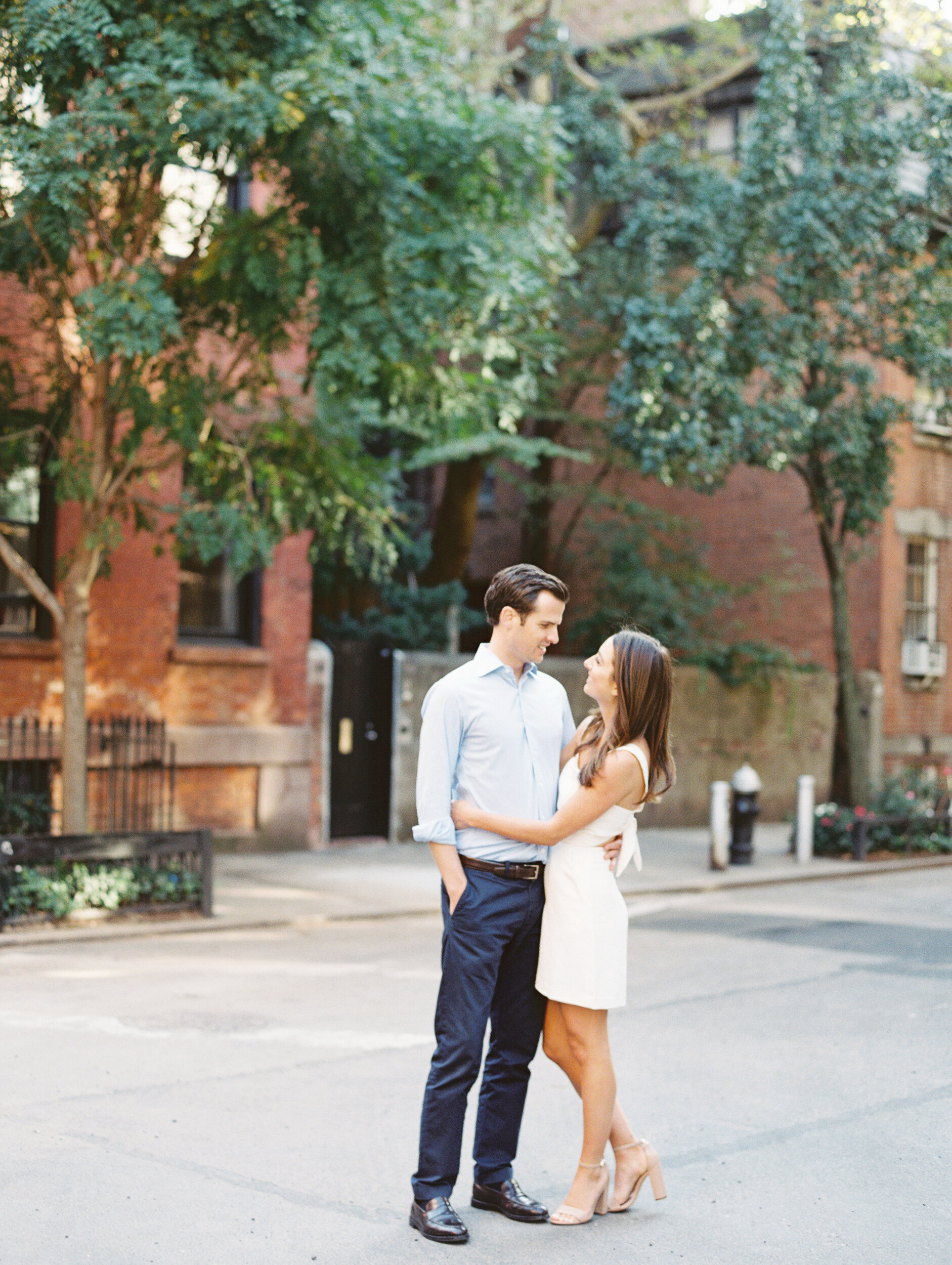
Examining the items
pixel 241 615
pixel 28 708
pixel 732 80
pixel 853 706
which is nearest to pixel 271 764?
pixel 241 615

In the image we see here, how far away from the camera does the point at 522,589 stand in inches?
179

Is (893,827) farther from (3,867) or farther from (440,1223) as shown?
(440,1223)

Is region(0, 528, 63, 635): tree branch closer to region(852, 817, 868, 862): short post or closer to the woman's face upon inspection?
the woman's face

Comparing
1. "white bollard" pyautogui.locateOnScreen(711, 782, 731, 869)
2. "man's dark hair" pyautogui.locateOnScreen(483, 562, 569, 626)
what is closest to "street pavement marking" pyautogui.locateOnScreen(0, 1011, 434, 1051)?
"man's dark hair" pyautogui.locateOnScreen(483, 562, 569, 626)

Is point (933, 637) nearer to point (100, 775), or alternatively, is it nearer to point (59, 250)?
point (100, 775)

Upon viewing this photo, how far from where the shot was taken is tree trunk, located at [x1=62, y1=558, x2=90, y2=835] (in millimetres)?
11250

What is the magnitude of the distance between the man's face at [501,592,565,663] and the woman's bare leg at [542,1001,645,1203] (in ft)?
3.79

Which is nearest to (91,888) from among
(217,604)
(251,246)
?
(251,246)

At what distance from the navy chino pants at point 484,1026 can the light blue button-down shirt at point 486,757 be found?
0.53ft

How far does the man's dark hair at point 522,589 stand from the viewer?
4.55 metres

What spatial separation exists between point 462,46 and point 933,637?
1174cm

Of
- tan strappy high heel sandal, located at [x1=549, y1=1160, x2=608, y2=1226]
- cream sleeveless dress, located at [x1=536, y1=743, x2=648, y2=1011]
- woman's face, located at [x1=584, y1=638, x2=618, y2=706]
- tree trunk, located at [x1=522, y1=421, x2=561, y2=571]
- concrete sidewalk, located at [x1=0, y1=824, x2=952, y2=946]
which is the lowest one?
concrete sidewalk, located at [x1=0, y1=824, x2=952, y2=946]

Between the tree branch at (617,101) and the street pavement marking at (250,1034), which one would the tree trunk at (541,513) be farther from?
the street pavement marking at (250,1034)

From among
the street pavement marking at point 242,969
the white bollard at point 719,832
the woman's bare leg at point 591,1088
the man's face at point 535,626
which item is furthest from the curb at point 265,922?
the man's face at point 535,626
